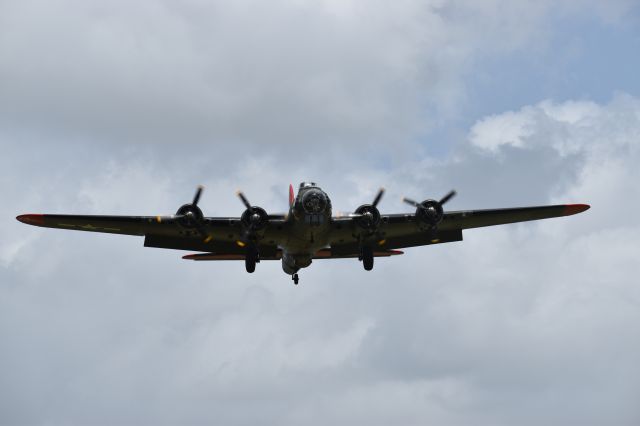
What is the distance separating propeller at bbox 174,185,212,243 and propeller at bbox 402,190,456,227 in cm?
1134

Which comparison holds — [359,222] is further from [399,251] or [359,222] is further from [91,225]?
[91,225]

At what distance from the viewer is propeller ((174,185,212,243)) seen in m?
49.1

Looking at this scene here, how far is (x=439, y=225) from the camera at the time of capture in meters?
54.6

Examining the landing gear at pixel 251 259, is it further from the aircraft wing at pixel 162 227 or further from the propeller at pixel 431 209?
the propeller at pixel 431 209

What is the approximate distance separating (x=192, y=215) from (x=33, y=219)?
8.95 metres

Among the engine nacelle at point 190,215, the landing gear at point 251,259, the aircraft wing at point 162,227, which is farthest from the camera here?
the landing gear at point 251,259

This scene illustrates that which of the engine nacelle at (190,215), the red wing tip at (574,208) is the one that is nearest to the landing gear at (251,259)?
the engine nacelle at (190,215)

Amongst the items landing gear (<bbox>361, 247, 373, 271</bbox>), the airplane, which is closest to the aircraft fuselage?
the airplane

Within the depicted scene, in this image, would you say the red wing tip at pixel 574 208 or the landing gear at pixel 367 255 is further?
the red wing tip at pixel 574 208

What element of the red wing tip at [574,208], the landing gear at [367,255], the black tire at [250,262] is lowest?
the black tire at [250,262]

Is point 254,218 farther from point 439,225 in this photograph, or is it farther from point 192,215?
point 439,225

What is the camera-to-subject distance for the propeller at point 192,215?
49.1 m

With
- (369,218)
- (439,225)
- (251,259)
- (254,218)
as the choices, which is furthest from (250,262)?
(439,225)

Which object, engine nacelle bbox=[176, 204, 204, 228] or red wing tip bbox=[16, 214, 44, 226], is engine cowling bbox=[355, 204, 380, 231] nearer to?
engine nacelle bbox=[176, 204, 204, 228]
